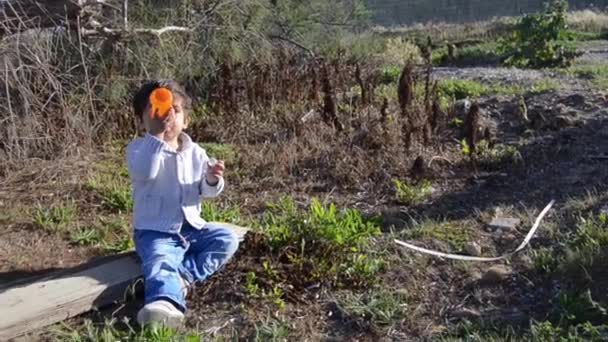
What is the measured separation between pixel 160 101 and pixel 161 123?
12cm

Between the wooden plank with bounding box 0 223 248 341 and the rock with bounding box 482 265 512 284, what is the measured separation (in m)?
1.57

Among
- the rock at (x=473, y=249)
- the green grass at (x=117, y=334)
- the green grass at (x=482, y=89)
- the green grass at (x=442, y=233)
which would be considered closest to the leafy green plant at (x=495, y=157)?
the green grass at (x=442, y=233)

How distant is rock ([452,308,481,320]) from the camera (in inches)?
154

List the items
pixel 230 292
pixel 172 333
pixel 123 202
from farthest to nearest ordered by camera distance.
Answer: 1. pixel 123 202
2. pixel 230 292
3. pixel 172 333

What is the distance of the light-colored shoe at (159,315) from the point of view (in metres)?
3.77

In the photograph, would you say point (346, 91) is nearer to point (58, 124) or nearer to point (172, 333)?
point (58, 124)

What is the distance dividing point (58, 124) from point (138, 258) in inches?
89.9

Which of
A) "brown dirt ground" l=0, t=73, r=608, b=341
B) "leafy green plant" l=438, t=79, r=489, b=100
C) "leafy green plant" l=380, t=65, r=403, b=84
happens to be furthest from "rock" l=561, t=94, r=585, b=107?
"leafy green plant" l=380, t=65, r=403, b=84

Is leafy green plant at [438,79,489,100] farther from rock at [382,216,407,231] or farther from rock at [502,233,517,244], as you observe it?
rock at [502,233,517,244]

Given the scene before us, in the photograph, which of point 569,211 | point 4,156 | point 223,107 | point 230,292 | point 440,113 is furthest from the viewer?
point 223,107

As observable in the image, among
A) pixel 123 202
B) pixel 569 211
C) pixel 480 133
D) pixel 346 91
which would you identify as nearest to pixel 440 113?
pixel 480 133

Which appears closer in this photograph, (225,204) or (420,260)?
(420,260)

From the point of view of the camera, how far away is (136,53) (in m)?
7.65

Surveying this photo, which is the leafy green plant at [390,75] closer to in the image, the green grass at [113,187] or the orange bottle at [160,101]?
the green grass at [113,187]
